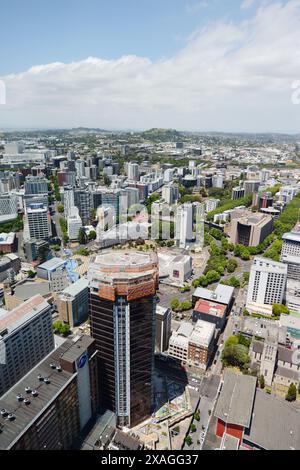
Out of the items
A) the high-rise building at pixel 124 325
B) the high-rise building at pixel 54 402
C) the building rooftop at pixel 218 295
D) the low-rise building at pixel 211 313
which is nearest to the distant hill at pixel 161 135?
the building rooftop at pixel 218 295

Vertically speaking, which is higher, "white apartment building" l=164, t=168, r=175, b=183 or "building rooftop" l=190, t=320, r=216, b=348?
"white apartment building" l=164, t=168, r=175, b=183

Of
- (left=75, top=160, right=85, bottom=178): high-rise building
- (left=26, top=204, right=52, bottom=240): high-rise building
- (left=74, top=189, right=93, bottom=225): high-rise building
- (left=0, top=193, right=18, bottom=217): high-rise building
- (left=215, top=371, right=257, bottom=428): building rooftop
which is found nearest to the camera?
(left=215, top=371, right=257, bottom=428): building rooftop

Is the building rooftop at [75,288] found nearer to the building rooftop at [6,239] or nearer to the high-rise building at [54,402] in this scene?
the high-rise building at [54,402]

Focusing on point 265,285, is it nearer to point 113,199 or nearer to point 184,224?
point 184,224

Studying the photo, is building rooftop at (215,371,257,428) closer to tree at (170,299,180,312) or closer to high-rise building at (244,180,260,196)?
tree at (170,299,180,312)

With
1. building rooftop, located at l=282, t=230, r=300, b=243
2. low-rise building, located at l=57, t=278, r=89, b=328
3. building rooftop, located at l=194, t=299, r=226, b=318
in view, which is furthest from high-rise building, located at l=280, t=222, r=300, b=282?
low-rise building, located at l=57, t=278, r=89, b=328
